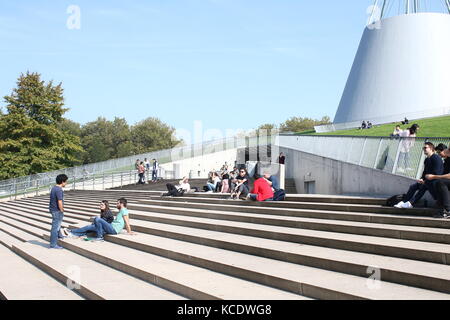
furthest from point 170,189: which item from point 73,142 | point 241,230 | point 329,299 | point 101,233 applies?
point 73,142

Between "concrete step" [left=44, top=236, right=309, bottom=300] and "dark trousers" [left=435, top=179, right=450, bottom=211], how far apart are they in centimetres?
318

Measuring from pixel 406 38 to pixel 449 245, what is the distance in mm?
46164

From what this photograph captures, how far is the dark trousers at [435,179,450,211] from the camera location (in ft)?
22.3

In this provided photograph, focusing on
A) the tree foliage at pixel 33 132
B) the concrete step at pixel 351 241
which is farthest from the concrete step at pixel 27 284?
the tree foliage at pixel 33 132

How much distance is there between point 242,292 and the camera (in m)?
5.03

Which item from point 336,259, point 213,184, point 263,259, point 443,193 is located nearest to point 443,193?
point 443,193

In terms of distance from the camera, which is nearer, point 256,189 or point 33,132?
point 256,189

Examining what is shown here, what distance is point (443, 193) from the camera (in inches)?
268

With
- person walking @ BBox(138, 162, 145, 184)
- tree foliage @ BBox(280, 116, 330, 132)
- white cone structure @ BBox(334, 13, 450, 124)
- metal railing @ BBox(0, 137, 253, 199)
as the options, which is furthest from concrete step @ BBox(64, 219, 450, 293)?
tree foliage @ BBox(280, 116, 330, 132)

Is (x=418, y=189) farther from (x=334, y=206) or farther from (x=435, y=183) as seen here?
(x=334, y=206)

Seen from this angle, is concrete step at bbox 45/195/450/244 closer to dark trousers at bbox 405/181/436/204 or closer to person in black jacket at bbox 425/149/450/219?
person in black jacket at bbox 425/149/450/219

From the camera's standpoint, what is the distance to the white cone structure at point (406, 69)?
45688mm

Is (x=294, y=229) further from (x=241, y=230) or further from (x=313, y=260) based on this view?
(x=313, y=260)

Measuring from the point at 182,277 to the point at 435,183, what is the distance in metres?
4.04
